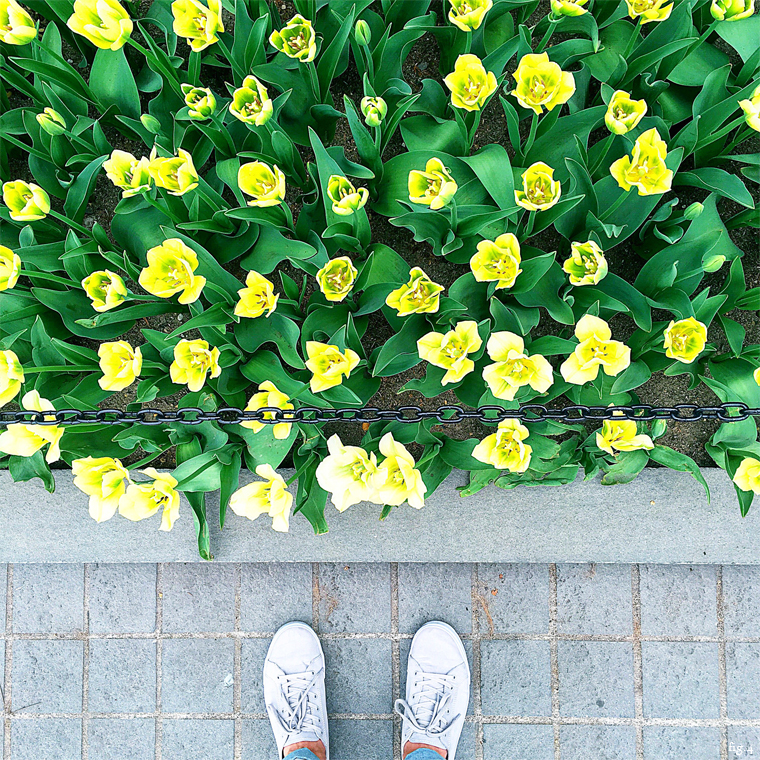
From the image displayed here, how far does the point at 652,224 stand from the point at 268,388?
0.96m

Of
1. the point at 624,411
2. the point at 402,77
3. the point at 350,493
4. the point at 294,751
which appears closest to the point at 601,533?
the point at 624,411

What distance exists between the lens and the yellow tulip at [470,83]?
1.11m

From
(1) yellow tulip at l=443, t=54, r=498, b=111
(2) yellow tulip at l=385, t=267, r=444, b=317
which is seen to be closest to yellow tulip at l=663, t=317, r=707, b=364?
(2) yellow tulip at l=385, t=267, r=444, b=317

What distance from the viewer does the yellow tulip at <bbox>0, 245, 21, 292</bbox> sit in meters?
1.17

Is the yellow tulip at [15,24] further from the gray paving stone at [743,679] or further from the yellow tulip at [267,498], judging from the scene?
the gray paving stone at [743,679]

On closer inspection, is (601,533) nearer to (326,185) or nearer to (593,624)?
(593,624)

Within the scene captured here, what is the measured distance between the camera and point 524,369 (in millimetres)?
1161

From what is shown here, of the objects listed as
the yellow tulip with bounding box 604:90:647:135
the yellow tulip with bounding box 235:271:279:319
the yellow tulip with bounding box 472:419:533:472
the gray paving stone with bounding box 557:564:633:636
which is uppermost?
the yellow tulip with bounding box 604:90:647:135

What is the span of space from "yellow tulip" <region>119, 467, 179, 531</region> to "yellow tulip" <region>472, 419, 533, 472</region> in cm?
67

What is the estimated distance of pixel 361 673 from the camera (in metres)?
1.92

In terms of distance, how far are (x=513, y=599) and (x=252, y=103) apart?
63.2 inches

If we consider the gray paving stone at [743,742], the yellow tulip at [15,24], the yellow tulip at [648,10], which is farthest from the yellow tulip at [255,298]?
the gray paving stone at [743,742]

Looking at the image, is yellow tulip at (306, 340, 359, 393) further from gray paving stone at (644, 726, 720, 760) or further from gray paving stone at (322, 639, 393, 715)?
gray paving stone at (644, 726, 720, 760)

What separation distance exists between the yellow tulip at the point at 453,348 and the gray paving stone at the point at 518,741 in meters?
1.36
